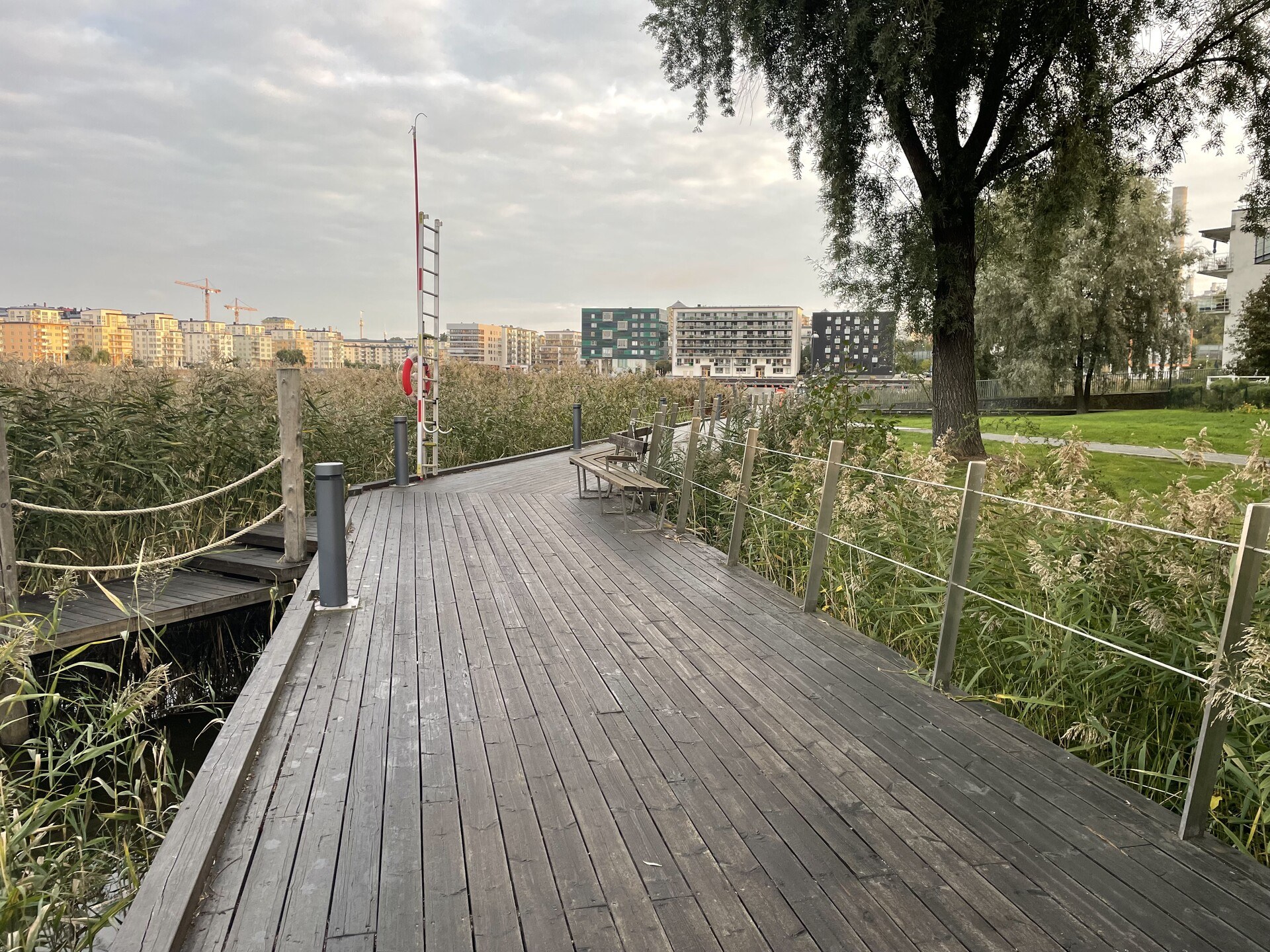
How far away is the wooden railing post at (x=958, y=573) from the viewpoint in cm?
360

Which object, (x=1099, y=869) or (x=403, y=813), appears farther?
(x=403, y=813)

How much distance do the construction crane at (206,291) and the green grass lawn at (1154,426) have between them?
339 ft

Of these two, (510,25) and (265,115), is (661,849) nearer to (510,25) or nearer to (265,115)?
(510,25)

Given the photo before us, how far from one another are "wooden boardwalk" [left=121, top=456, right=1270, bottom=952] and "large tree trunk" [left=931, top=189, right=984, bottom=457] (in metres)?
8.39

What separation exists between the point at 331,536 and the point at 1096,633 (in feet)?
13.8

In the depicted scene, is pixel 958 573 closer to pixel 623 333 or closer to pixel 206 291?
pixel 206 291

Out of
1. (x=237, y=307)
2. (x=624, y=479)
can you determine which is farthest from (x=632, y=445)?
(x=237, y=307)

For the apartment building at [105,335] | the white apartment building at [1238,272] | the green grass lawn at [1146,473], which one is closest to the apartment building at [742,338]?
the white apartment building at [1238,272]

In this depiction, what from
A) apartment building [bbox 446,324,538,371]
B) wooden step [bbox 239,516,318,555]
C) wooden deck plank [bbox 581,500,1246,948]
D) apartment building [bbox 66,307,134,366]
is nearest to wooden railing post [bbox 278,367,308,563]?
wooden step [bbox 239,516,318,555]

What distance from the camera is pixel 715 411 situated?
10.4 meters

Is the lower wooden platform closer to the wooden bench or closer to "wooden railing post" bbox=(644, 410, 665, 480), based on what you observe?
the wooden bench

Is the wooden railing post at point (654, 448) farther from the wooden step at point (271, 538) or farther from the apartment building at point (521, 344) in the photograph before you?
the apartment building at point (521, 344)

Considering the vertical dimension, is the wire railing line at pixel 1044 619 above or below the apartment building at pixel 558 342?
below

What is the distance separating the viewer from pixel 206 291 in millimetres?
106188
